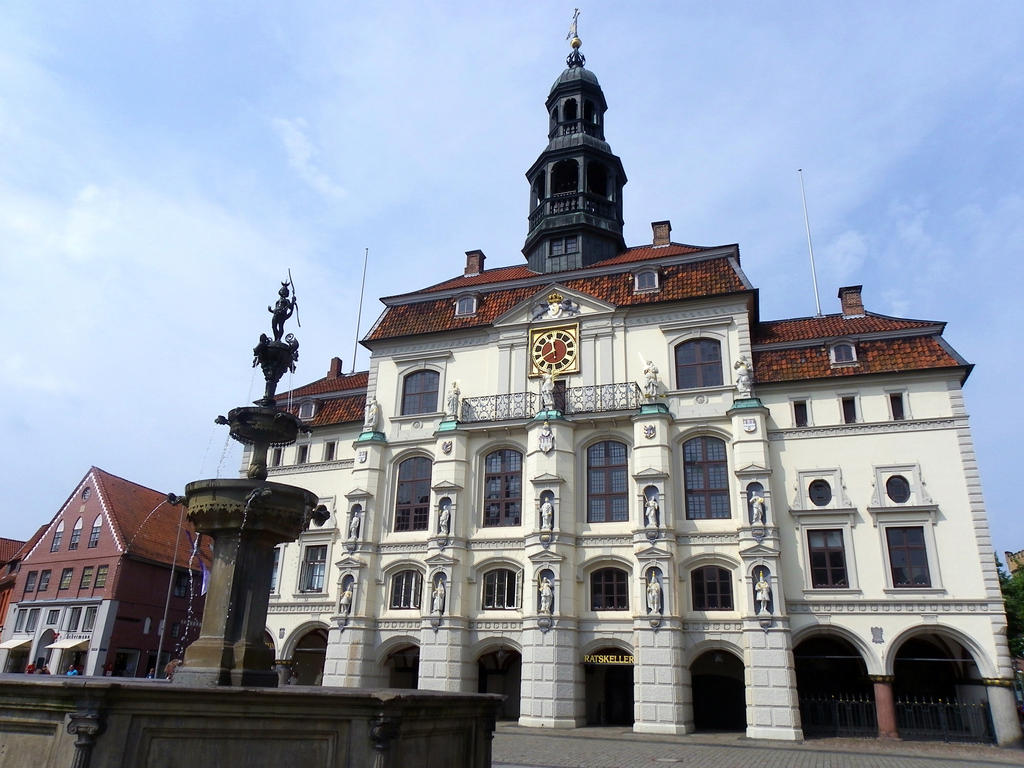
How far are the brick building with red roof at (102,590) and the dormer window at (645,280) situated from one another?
84.6 feet

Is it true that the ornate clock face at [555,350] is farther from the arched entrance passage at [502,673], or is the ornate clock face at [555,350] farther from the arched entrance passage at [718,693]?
the arched entrance passage at [718,693]

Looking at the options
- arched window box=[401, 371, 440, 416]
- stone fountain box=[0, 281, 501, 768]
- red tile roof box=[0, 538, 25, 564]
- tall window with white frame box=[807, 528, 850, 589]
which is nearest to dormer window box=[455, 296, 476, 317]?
arched window box=[401, 371, 440, 416]

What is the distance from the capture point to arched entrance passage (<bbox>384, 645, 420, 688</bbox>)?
3172 centimetres

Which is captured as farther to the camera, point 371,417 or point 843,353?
point 371,417

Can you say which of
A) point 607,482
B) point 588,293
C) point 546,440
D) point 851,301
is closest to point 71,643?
point 546,440

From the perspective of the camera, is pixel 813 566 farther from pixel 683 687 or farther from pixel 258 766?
pixel 258 766

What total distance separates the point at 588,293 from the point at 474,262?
393 inches

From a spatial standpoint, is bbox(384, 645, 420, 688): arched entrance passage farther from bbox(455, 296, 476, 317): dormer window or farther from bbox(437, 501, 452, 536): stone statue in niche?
bbox(455, 296, 476, 317): dormer window

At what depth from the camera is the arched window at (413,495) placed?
105 feet

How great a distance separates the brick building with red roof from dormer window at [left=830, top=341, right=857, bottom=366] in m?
31.5

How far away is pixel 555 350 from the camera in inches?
1272

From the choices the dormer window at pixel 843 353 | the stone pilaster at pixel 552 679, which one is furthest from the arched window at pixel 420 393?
the dormer window at pixel 843 353

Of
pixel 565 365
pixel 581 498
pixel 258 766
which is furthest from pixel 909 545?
pixel 258 766

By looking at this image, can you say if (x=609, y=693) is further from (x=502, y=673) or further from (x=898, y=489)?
(x=898, y=489)
